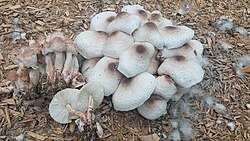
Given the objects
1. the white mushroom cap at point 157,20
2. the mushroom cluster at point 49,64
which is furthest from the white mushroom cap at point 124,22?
the mushroom cluster at point 49,64

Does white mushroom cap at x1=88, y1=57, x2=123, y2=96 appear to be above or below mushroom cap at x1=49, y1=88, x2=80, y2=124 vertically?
above

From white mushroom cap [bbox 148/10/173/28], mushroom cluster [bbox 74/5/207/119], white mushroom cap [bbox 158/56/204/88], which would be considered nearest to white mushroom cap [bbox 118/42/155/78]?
mushroom cluster [bbox 74/5/207/119]

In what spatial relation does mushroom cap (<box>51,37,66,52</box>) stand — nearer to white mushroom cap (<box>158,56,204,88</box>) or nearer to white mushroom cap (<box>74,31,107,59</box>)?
white mushroom cap (<box>74,31,107,59</box>)

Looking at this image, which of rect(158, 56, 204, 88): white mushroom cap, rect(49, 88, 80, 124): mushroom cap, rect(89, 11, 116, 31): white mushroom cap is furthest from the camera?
rect(89, 11, 116, 31): white mushroom cap

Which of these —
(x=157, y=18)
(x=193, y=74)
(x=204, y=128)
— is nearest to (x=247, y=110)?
(x=204, y=128)

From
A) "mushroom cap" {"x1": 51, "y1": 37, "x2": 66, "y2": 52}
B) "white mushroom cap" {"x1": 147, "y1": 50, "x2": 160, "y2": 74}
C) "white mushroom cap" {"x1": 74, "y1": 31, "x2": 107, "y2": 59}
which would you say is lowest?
"white mushroom cap" {"x1": 147, "y1": 50, "x2": 160, "y2": 74}

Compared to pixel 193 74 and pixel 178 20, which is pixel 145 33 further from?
pixel 178 20

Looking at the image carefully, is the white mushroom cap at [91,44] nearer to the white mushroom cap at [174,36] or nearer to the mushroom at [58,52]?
the mushroom at [58,52]

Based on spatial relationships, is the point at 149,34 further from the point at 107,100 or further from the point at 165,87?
the point at 107,100
